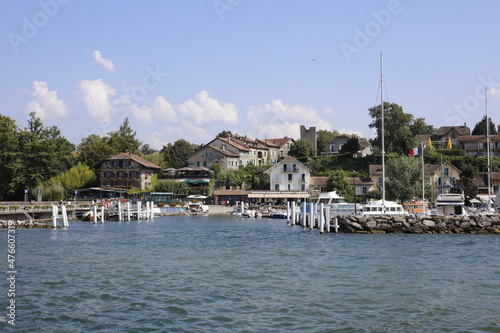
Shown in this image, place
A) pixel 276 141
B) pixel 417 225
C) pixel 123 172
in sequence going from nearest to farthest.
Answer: pixel 417 225 < pixel 123 172 < pixel 276 141

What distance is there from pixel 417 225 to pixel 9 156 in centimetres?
5025

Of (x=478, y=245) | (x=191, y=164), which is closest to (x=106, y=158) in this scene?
(x=191, y=164)

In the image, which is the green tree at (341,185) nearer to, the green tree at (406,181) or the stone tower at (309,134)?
the green tree at (406,181)

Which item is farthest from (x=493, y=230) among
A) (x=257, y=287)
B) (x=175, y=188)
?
(x=175, y=188)

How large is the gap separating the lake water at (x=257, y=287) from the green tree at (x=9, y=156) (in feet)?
113

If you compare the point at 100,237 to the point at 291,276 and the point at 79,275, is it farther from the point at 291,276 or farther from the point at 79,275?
A: the point at 291,276

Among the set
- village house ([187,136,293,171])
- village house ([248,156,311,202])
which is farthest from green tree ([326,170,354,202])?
village house ([187,136,293,171])

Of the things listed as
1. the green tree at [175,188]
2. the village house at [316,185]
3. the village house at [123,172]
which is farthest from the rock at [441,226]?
the village house at [123,172]

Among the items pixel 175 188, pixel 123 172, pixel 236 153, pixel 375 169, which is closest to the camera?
pixel 375 169

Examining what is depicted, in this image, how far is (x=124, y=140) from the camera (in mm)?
110812

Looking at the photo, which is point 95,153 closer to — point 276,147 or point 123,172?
point 123,172

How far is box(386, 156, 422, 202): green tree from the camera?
210ft

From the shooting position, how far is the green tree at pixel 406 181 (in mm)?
63906

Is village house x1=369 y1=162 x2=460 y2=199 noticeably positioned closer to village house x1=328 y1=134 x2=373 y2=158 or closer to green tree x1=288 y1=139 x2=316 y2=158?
green tree x1=288 y1=139 x2=316 y2=158
